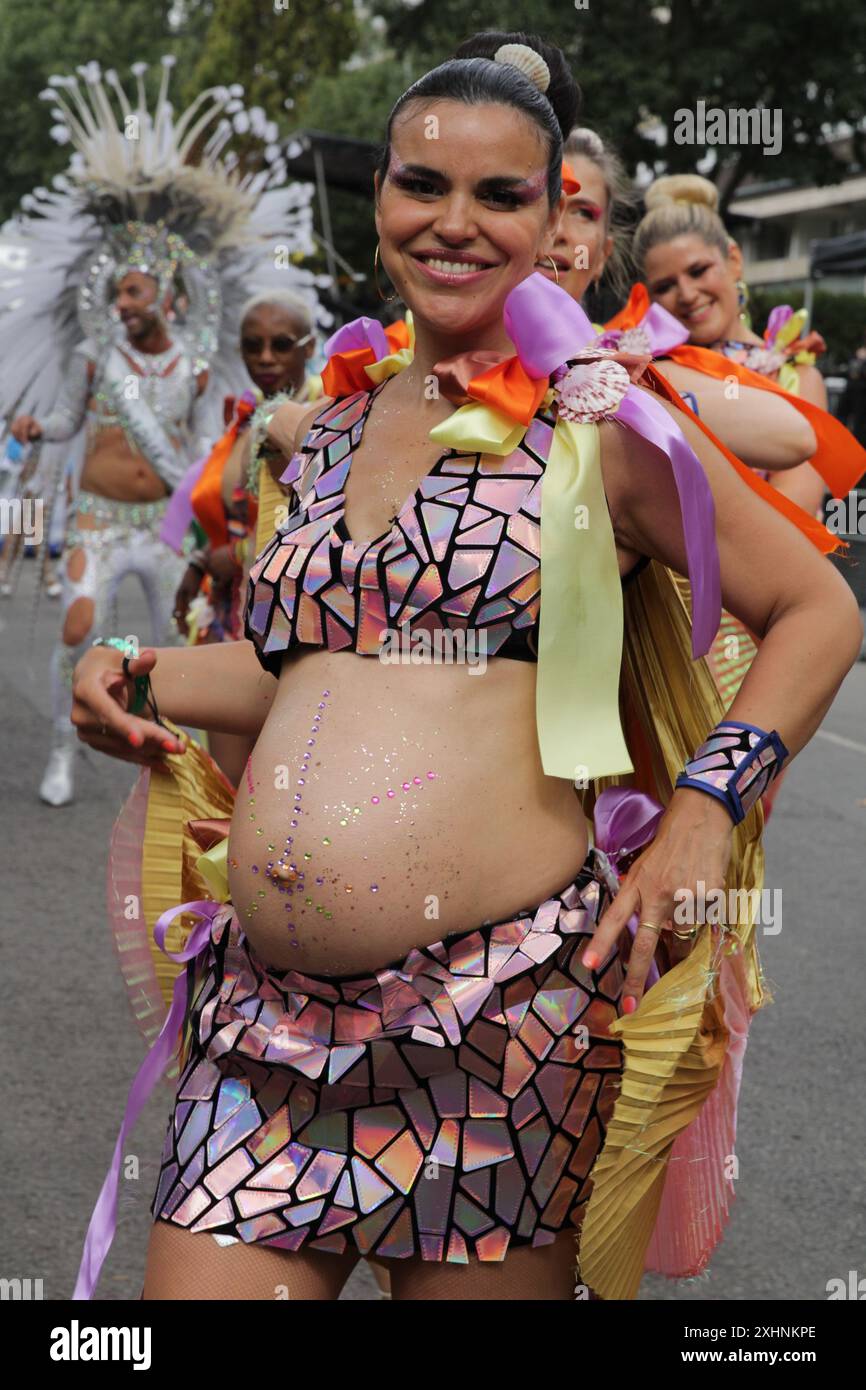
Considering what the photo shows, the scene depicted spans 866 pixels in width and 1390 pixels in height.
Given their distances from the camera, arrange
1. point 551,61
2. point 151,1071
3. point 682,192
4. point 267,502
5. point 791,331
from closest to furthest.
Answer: point 151,1071, point 551,61, point 267,502, point 682,192, point 791,331

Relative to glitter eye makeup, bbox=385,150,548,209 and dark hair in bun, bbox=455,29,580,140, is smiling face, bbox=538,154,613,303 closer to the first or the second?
dark hair in bun, bbox=455,29,580,140

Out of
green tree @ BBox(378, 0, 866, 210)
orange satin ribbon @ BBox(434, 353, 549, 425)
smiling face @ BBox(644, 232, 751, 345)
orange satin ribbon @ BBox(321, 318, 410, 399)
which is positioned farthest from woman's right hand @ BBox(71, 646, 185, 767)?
green tree @ BBox(378, 0, 866, 210)

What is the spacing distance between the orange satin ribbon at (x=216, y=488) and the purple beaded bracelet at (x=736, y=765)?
3.20 m

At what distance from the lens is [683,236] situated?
451cm

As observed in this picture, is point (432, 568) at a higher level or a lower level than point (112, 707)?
higher

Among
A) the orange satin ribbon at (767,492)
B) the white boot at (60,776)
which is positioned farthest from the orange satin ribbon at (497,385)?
the white boot at (60,776)

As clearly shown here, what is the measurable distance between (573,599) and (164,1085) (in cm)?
292

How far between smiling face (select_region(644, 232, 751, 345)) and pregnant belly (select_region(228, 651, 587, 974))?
2.69 meters

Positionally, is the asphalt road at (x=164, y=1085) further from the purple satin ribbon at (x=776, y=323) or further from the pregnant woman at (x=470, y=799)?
the purple satin ribbon at (x=776, y=323)

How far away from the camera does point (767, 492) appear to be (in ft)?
7.00

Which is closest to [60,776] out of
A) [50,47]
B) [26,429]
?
[26,429]

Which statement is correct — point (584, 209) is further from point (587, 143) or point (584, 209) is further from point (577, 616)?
point (577, 616)

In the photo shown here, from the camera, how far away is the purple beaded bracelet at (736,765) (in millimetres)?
1985
